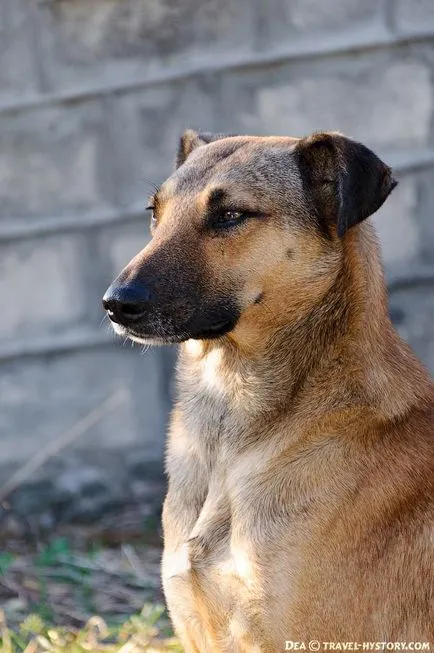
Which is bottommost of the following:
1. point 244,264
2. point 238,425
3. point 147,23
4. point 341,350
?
point 238,425

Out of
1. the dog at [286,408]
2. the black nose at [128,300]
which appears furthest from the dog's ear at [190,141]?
the black nose at [128,300]

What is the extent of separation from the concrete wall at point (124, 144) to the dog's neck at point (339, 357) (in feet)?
8.65

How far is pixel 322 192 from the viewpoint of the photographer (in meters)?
3.77

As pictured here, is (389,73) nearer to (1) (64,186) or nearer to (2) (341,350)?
(1) (64,186)

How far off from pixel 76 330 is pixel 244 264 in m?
2.98

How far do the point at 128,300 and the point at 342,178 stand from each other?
0.80m

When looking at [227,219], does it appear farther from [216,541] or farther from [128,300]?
[216,541]

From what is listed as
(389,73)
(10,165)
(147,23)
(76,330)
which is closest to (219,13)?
(147,23)

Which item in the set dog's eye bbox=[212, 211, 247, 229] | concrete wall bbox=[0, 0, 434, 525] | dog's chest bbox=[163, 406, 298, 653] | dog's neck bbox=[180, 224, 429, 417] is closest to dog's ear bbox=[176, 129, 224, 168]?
dog's eye bbox=[212, 211, 247, 229]

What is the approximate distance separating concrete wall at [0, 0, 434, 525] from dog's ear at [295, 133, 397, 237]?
8.23 ft

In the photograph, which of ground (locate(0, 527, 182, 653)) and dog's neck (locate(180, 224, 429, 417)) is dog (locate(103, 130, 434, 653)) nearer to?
dog's neck (locate(180, 224, 429, 417))

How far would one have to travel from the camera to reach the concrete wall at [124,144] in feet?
20.3

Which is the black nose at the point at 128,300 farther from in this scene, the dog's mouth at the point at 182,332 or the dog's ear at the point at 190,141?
the dog's ear at the point at 190,141

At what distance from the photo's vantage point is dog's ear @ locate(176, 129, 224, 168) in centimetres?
433
